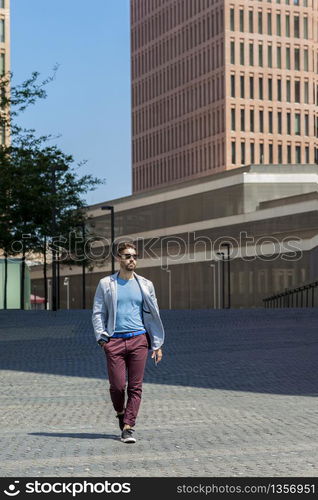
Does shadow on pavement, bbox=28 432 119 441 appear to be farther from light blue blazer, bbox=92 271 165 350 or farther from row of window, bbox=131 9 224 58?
row of window, bbox=131 9 224 58

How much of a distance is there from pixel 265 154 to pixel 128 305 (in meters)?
120

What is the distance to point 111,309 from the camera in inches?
426

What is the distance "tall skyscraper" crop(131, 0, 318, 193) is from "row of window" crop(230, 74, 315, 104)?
4.3 inches

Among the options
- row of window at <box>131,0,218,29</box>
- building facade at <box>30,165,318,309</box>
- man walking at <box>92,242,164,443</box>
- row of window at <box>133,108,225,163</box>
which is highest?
row of window at <box>131,0,218,29</box>

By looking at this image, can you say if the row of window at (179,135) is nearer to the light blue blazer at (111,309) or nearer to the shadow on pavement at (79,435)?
the shadow on pavement at (79,435)

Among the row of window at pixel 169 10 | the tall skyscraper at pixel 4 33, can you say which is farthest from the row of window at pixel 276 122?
the tall skyscraper at pixel 4 33

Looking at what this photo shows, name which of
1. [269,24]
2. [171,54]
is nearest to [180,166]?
[171,54]

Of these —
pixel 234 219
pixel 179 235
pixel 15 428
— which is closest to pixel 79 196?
pixel 234 219

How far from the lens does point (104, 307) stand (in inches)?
428

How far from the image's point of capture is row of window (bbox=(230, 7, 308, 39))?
130 meters

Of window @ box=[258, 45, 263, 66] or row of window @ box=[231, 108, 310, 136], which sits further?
window @ box=[258, 45, 263, 66]

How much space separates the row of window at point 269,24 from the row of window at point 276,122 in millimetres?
8993

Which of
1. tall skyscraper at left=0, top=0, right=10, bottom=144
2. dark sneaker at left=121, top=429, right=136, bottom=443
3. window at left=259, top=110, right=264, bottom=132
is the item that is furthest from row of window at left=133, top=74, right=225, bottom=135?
dark sneaker at left=121, top=429, right=136, bottom=443

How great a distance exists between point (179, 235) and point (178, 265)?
199 inches
